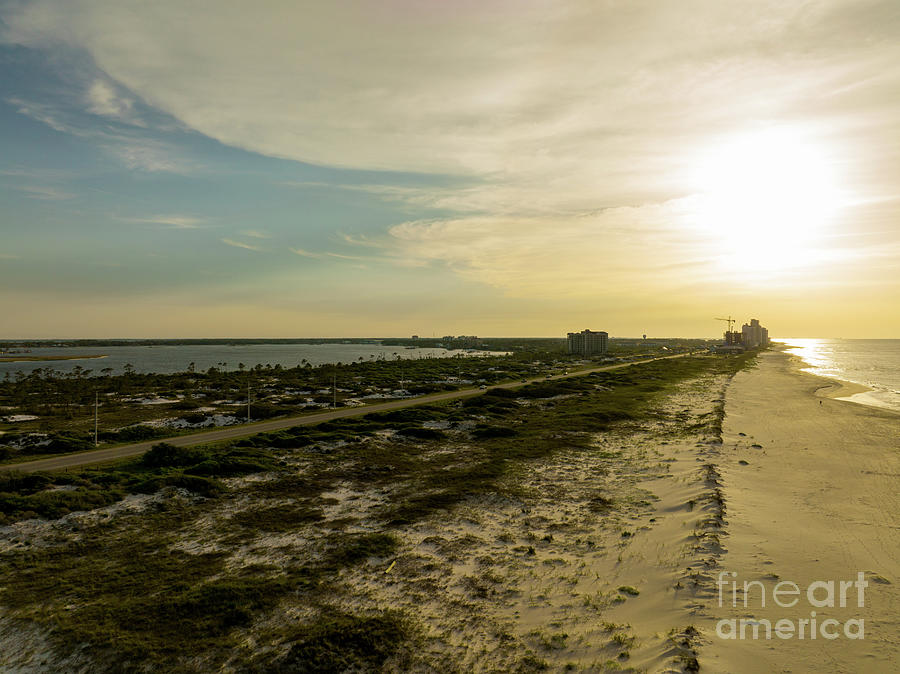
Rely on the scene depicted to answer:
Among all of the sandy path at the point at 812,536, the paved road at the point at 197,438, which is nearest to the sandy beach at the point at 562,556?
the sandy path at the point at 812,536

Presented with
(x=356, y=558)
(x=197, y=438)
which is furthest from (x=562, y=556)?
(x=197, y=438)

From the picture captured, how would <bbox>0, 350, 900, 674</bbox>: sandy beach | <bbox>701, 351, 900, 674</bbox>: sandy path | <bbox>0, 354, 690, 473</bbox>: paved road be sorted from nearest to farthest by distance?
<bbox>701, 351, 900, 674</bbox>: sandy path, <bbox>0, 350, 900, 674</bbox>: sandy beach, <bbox>0, 354, 690, 473</bbox>: paved road

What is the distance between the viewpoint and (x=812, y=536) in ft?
67.1

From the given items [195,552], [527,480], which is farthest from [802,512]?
[195,552]

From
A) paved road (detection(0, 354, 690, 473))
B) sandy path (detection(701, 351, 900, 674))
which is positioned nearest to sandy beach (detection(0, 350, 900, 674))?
sandy path (detection(701, 351, 900, 674))

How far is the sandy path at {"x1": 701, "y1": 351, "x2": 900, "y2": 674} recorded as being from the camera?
13070 millimetres

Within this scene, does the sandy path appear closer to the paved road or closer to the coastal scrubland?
the coastal scrubland

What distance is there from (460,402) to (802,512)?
44.8 meters

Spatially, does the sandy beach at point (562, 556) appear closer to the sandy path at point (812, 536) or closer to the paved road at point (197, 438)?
the sandy path at point (812, 536)

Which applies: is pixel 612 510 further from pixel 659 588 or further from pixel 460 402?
pixel 460 402

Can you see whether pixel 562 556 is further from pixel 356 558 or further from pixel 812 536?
pixel 812 536

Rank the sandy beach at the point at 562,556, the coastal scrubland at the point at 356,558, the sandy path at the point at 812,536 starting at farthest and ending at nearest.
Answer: the coastal scrubland at the point at 356,558
the sandy beach at the point at 562,556
the sandy path at the point at 812,536

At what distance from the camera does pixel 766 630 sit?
14.0m

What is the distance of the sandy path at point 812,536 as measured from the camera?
1307cm
